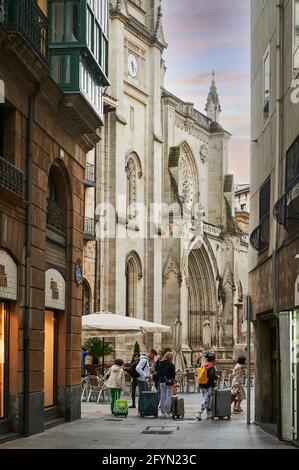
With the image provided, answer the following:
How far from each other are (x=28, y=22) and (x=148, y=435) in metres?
7.75

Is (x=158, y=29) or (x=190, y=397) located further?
(x=158, y=29)

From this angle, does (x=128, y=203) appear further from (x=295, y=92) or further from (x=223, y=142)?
(x=295, y=92)

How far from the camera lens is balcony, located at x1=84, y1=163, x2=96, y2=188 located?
41500mm

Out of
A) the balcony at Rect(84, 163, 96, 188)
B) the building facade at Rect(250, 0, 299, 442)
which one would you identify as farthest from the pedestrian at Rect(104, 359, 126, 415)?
the balcony at Rect(84, 163, 96, 188)

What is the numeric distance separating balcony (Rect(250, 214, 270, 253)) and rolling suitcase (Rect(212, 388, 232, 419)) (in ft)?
12.4

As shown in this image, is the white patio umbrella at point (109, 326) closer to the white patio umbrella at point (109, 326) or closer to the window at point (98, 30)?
the white patio umbrella at point (109, 326)

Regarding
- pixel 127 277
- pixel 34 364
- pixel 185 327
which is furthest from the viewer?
pixel 185 327

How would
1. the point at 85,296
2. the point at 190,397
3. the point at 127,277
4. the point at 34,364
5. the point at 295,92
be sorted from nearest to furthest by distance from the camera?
the point at 295,92 → the point at 34,364 → the point at 190,397 → the point at 85,296 → the point at 127,277

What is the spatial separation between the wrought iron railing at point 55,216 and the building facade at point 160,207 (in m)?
21.7

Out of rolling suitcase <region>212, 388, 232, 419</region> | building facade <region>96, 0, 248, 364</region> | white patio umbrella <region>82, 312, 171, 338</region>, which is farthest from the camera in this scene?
building facade <region>96, 0, 248, 364</region>

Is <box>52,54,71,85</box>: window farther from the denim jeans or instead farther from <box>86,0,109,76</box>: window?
the denim jeans

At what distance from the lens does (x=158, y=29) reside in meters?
50.8

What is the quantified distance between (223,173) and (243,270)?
24.5 ft

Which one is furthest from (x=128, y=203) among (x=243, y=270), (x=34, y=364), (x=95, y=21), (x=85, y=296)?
(x=34, y=364)
